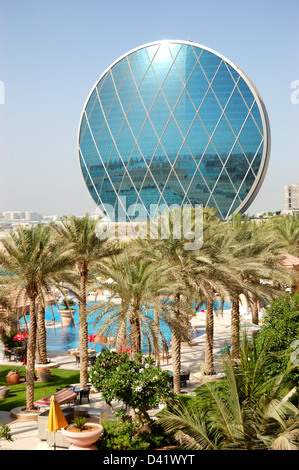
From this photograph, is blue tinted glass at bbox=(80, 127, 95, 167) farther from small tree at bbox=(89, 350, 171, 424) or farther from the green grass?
small tree at bbox=(89, 350, 171, 424)

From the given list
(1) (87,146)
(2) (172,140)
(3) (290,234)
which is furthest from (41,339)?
(1) (87,146)

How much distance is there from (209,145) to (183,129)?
163 inches

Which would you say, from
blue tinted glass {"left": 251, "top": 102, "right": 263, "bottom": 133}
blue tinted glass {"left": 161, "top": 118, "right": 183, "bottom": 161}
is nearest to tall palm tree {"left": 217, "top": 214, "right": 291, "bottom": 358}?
blue tinted glass {"left": 251, "top": 102, "right": 263, "bottom": 133}

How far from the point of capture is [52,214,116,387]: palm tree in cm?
1828

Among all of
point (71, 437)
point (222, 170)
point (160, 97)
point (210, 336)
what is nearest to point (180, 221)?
point (210, 336)

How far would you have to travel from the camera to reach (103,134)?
251 ft

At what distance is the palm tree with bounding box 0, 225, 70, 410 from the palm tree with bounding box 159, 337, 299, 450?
6594mm

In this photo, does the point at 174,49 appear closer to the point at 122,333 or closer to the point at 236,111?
the point at 236,111

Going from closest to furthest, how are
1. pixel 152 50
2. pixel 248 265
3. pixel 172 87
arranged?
pixel 248 265
pixel 172 87
pixel 152 50

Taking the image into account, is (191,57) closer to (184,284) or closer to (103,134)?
(103,134)

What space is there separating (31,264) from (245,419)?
820 centimetres

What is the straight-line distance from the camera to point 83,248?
1841 cm

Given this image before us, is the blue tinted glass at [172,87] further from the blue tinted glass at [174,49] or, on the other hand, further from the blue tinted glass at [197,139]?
the blue tinted glass at [197,139]

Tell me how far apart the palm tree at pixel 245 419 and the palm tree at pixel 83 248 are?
825 centimetres
